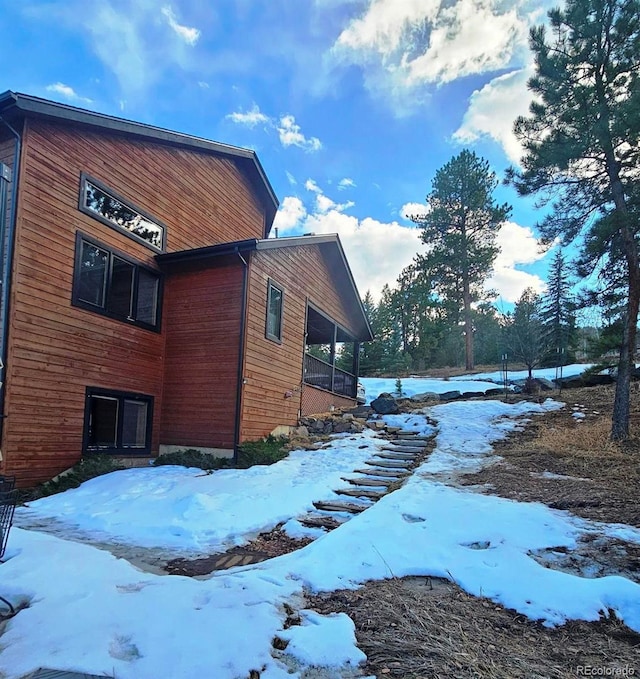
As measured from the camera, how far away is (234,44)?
36.8ft

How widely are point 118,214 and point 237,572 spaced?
758 centimetres

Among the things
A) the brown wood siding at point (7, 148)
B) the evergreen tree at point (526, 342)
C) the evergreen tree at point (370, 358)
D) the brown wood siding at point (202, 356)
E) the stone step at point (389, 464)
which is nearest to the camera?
the brown wood siding at point (7, 148)

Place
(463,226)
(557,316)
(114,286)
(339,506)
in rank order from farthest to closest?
(557,316) < (463,226) < (114,286) < (339,506)

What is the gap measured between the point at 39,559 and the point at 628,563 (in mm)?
4772

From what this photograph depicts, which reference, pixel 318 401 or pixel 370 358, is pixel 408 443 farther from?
pixel 370 358

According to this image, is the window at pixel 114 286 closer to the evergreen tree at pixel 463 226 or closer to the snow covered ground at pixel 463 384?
the snow covered ground at pixel 463 384

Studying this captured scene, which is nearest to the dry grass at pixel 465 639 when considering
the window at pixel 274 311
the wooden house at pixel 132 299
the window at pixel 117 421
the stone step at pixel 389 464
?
the stone step at pixel 389 464

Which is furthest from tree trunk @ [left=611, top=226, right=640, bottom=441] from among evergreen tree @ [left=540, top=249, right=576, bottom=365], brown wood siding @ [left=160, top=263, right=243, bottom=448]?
evergreen tree @ [left=540, top=249, right=576, bottom=365]

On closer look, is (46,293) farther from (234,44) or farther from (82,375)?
(234,44)

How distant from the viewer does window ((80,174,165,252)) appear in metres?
7.83

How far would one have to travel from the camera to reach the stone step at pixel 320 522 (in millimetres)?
5074

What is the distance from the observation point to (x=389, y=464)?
8.25 metres

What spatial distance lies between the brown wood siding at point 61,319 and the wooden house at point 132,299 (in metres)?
0.02

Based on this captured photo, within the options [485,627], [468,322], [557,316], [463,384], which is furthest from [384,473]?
[557,316]
